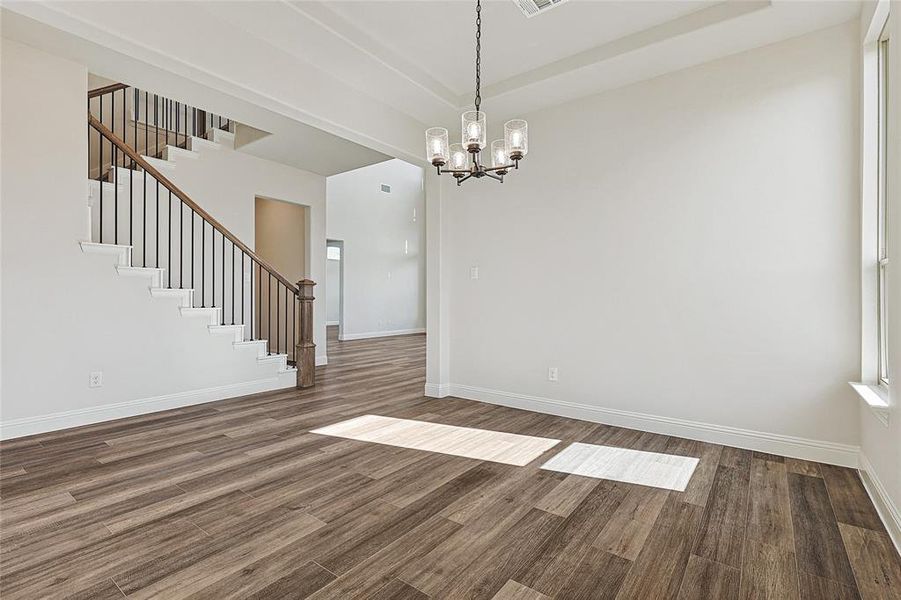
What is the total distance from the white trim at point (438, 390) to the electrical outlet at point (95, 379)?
2906mm

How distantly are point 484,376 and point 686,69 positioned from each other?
3.13 m

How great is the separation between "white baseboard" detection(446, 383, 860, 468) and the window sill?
0.44m

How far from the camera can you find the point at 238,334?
4.77 metres

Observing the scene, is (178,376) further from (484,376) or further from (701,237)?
(701,237)

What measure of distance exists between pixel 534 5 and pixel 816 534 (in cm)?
320

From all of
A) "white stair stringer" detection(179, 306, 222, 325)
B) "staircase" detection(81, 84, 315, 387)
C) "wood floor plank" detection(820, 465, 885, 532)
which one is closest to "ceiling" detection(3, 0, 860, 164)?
"staircase" detection(81, 84, 315, 387)

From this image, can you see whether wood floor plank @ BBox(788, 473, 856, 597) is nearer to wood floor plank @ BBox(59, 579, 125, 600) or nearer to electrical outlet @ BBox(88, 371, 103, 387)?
wood floor plank @ BBox(59, 579, 125, 600)

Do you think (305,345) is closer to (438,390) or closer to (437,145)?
(438,390)

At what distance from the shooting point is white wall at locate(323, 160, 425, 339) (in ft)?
33.1

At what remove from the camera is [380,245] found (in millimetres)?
10984

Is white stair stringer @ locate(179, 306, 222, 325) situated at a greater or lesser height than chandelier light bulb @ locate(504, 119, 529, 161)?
lesser

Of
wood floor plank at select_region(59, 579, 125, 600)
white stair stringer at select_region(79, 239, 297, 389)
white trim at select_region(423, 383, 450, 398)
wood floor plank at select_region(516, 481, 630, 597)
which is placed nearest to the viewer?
wood floor plank at select_region(59, 579, 125, 600)

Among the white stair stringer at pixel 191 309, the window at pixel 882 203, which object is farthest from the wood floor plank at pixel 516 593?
the white stair stringer at pixel 191 309

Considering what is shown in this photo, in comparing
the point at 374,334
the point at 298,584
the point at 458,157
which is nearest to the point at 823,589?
the point at 298,584
